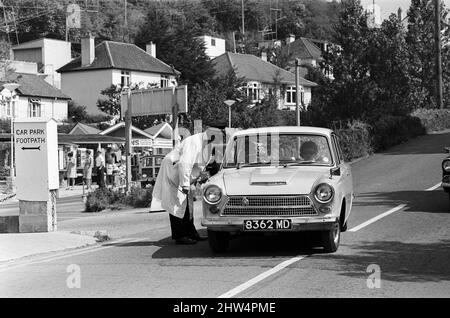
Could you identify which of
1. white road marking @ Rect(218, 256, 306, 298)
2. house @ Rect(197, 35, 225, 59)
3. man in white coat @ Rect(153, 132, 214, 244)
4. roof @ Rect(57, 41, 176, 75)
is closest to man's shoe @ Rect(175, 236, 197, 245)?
man in white coat @ Rect(153, 132, 214, 244)

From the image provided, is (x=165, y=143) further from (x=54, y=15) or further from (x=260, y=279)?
(x=54, y=15)

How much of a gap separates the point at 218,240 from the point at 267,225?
90 cm

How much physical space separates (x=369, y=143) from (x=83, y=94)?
148 ft

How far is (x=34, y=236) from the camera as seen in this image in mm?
12039

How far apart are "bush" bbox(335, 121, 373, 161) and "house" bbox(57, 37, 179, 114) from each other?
39332mm

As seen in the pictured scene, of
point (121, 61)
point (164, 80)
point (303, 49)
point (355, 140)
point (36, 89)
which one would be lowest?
point (355, 140)

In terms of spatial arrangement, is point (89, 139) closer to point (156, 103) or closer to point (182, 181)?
point (156, 103)

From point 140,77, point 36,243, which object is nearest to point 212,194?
point 36,243

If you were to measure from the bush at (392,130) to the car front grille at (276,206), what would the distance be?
80.8 feet

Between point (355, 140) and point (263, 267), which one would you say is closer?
point (263, 267)

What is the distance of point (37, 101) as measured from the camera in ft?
215

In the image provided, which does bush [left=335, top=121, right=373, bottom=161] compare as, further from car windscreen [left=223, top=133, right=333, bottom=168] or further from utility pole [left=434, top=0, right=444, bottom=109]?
car windscreen [left=223, top=133, right=333, bottom=168]
